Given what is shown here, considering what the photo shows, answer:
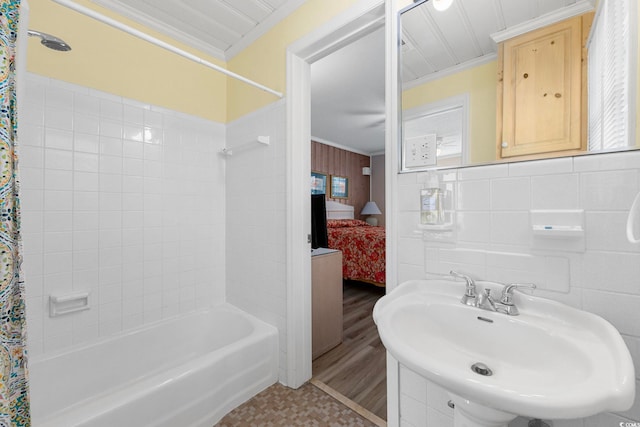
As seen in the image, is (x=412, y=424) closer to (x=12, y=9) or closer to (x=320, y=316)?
(x=320, y=316)

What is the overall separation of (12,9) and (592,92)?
1.69 m

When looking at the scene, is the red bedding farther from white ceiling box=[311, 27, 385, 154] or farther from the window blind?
the window blind

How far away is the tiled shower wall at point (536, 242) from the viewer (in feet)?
2.31

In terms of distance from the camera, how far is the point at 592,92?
2.48 feet

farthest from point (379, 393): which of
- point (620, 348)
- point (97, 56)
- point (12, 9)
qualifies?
point (97, 56)

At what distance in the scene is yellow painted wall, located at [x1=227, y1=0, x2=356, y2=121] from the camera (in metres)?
1.44

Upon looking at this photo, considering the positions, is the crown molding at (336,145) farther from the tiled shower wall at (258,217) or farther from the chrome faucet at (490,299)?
the chrome faucet at (490,299)

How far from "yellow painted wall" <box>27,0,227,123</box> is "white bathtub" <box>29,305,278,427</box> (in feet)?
4.98

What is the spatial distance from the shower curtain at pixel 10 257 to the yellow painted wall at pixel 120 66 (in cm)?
88

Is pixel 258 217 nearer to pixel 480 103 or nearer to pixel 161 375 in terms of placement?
pixel 161 375

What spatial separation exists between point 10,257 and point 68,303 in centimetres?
99

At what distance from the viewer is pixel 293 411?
1373mm

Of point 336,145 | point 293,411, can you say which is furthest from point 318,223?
point 336,145

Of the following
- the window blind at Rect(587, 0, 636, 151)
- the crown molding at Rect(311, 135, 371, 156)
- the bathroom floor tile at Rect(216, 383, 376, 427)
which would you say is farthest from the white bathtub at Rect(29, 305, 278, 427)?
the crown molding at Rect(311, 135, 371, 156)
